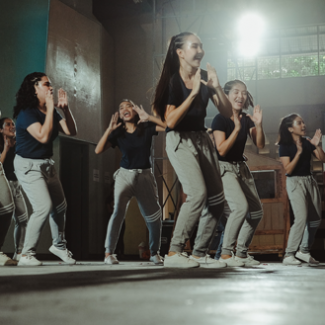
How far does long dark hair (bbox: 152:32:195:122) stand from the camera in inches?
144

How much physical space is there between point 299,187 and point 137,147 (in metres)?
1.69

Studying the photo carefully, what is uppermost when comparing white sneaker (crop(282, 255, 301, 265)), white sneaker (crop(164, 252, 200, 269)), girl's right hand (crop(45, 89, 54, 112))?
girl's right hand (crop(45, 89, 54, 112))

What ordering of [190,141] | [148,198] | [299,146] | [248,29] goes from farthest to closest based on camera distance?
[248,29] → [299,146] → [148,198] → [190,141]

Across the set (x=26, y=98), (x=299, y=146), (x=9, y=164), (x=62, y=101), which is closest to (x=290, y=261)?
(x=299, y=146)

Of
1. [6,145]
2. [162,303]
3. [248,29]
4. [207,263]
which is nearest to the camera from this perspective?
[162,303]

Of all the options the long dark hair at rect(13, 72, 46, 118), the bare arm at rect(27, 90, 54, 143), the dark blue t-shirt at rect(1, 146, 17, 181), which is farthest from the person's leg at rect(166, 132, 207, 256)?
the dark blue t-shirt at rect(1, 146, 17, 181)

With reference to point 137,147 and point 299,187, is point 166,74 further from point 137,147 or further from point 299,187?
point 299,187

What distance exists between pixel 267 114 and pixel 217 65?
14.2 feet

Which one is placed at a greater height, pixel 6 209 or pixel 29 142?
pixel 29 142

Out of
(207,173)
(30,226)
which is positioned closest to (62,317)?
(207,173)

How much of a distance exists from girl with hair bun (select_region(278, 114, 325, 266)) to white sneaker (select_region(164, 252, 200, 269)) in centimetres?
208

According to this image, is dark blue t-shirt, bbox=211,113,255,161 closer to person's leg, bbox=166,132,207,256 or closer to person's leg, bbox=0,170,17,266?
person's leg, bbox=166,132,207,256

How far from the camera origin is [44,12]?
26.4 ft

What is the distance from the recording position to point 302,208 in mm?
5176
